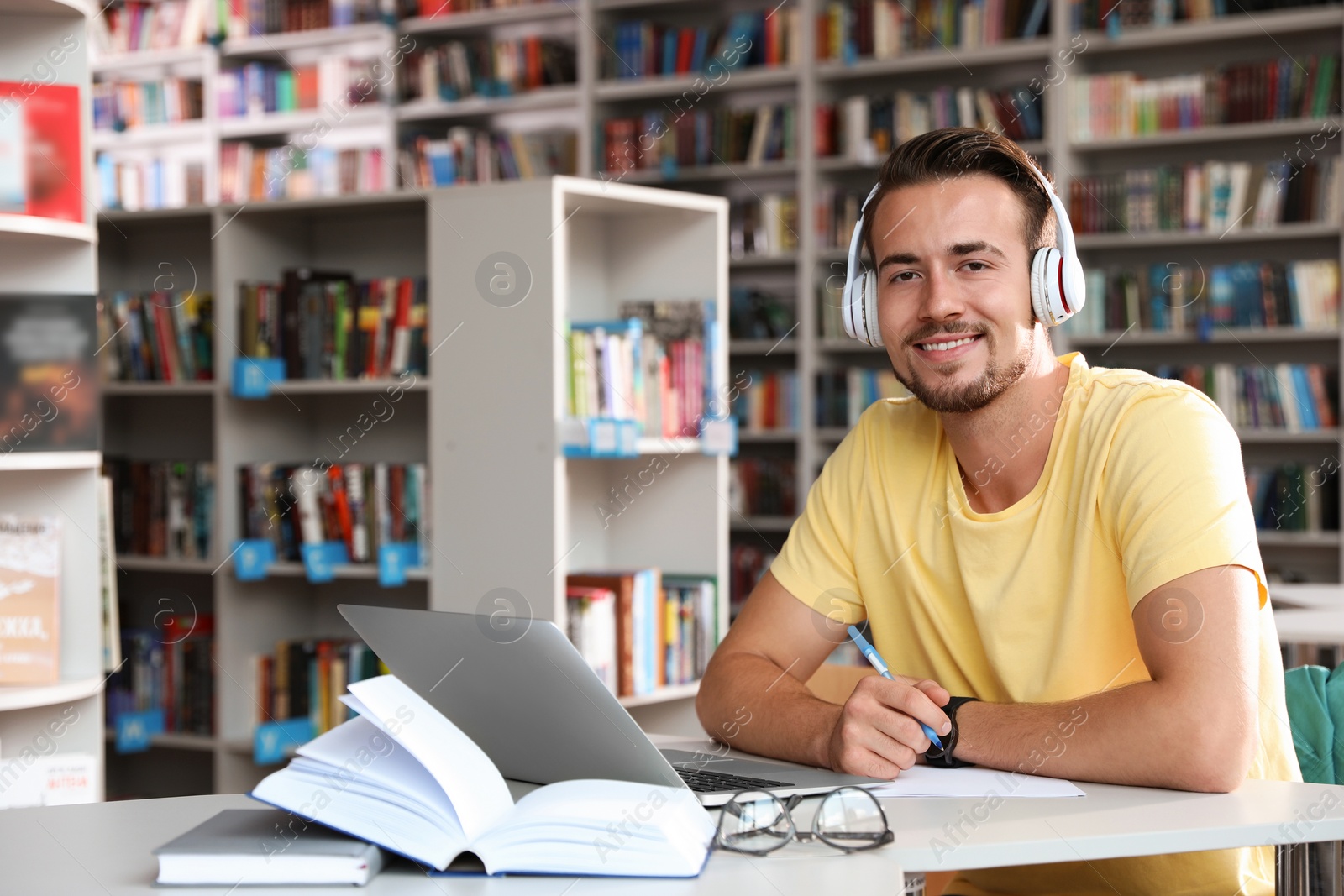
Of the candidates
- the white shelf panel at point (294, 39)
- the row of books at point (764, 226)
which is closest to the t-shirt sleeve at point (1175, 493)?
the row of books at point (764, 226)

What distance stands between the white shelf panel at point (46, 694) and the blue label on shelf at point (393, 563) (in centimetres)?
100

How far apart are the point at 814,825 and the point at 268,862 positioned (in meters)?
0.43

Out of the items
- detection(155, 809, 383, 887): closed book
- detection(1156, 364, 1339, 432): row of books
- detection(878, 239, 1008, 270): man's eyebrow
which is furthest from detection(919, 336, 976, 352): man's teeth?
detection(1156, 364, 1339, 432): row of books

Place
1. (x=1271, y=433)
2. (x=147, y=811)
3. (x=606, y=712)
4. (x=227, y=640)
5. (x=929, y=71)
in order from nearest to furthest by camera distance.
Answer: (x=606, y=712), (x=147, y=811), (x=227, y=640), (x=1271, y=433), (x=929, y=71)

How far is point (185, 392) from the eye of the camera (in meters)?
4.07

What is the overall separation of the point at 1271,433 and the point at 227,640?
3.50 m

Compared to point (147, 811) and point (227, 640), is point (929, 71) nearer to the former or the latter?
point (227, 640)

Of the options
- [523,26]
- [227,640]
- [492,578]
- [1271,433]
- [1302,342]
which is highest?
[523,26]

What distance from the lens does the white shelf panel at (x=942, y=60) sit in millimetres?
4957

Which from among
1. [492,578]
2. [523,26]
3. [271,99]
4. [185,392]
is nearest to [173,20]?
[271,99]

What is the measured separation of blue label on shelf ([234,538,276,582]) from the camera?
375 cm

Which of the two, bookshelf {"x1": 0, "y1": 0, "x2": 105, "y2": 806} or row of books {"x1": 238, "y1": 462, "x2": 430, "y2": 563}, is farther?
row of books {"x1": 238, "y1": 462, "x2": 430, "y2": 563}

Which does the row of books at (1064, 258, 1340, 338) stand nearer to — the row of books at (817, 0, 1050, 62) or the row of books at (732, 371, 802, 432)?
the row of books at (817, 0, 1050, 62)

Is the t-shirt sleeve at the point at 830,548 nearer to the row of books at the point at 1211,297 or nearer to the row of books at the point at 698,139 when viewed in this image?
the row of books at the point at 1211,297
